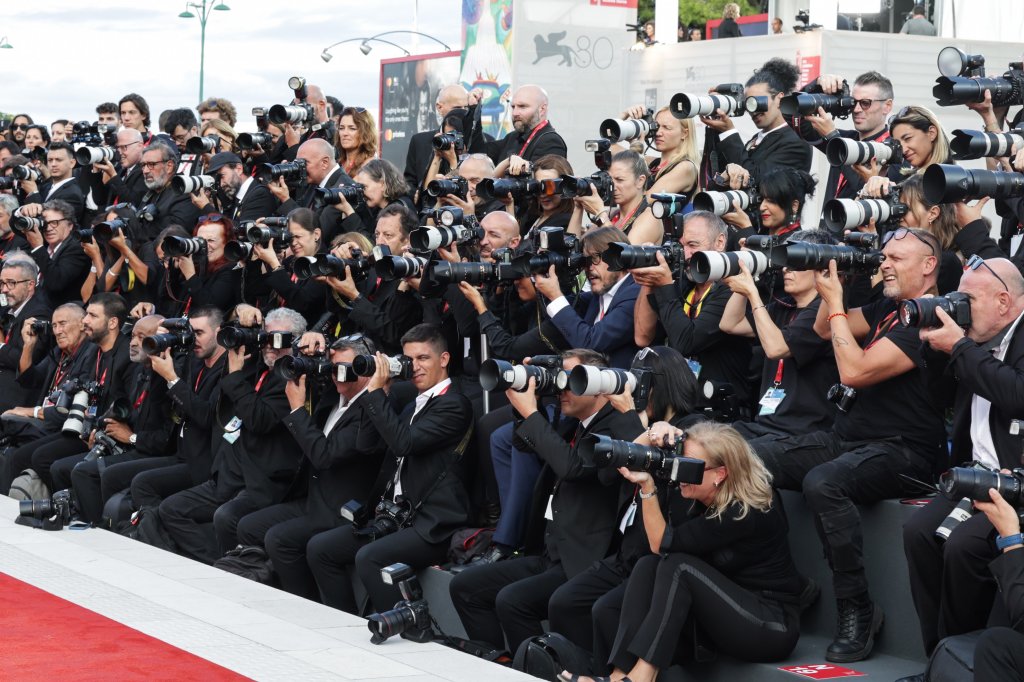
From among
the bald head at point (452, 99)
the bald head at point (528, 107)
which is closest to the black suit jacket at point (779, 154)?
the bald head at point (528, 107)

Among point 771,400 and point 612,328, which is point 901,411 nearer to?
point 771,400

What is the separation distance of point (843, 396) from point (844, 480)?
0.34 meters

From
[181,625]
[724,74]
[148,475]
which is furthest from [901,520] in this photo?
[724,74]

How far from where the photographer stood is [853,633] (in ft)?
15.1

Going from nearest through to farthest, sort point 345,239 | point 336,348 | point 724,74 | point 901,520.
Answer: point 901,520 → point 336,348 → point 345,239 → point 724,74

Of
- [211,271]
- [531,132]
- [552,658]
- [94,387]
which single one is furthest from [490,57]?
[552,658]

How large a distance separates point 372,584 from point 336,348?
1090 millimetres

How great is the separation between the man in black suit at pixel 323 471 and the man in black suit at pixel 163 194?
2.59 metres

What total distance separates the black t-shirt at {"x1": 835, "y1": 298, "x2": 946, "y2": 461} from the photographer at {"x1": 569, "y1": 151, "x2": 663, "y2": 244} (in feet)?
5.36

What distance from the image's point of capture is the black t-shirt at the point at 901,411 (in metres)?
4.77

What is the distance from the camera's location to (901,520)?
185 inches

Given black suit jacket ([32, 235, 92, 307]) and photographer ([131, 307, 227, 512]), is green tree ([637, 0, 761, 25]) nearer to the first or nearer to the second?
black suit jacket ([32, 235, 92, 307])

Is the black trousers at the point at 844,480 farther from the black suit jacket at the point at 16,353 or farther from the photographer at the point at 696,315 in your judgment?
the black suit jacket at the point at 16,353

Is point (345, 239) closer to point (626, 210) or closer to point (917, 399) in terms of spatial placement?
point (626, 210)
